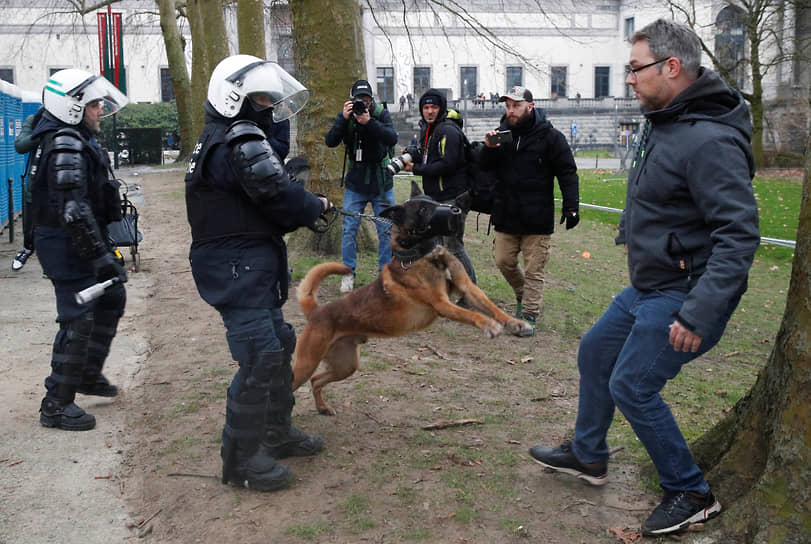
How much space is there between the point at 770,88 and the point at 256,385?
52830mm

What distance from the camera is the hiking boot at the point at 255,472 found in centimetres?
395

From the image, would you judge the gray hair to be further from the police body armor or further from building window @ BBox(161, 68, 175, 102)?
building window @ BBox(161, 68, 175, 102)

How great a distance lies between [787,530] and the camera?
115 inches

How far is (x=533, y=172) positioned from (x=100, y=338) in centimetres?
391

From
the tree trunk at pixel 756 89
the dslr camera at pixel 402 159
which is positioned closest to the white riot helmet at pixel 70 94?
the dslr camera at pixel 402 159

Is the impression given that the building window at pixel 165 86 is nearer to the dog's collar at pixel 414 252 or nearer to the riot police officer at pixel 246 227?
the dog's collar at pixel 414 252

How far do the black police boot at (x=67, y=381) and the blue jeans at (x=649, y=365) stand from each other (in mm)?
3283

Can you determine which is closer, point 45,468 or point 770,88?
point 45,468

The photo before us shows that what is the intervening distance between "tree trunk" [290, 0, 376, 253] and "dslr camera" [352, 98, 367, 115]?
1.98m

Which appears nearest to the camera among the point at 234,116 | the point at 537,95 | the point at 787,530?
the point at 787,530

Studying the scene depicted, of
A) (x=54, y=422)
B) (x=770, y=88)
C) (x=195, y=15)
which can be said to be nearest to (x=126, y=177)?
(x=195, y=15)

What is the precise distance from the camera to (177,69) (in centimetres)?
2900

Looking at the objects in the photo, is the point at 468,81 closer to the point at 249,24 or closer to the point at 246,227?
the point at 249,24

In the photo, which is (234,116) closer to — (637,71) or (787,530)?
(637,71)
